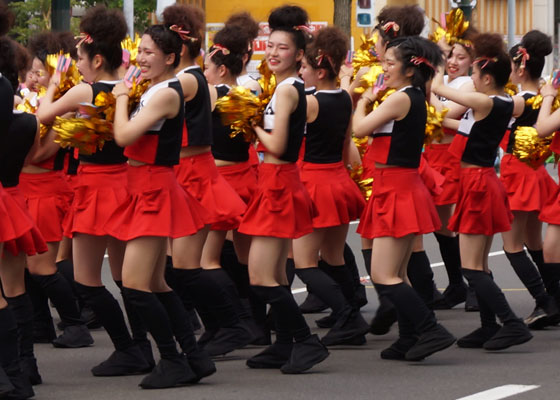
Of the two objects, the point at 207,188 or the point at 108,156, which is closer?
the point at 108,156

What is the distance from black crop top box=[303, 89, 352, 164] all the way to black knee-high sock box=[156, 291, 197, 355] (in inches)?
72.6

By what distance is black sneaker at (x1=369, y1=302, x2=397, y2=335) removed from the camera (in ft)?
30.0

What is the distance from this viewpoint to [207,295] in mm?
8375

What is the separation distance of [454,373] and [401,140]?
1.40 m

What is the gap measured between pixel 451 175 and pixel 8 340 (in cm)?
469

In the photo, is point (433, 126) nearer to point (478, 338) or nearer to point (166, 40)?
point (478, 338)

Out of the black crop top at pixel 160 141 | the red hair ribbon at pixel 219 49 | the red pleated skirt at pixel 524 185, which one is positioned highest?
the red hair ribbon at pixel 219 49

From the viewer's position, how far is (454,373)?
791 cm

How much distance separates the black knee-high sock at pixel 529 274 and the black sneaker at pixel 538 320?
0.31 feet

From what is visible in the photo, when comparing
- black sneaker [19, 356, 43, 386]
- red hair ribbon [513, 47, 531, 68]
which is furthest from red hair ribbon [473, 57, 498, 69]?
black sneaker [19, 356, 43, 386]

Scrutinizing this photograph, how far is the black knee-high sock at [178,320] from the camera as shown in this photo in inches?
298

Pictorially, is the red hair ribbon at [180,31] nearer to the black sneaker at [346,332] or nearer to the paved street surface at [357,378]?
the paved street surface at [357,378]

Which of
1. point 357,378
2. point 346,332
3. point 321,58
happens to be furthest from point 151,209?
point 346,332

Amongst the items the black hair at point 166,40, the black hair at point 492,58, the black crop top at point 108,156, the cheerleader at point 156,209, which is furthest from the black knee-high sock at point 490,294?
the black hair at point 166,40
